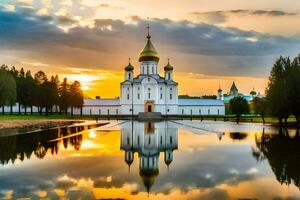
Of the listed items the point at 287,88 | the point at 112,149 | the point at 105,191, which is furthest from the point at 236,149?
the point at 287,88

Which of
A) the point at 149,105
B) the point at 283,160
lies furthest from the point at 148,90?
the point at 283,160

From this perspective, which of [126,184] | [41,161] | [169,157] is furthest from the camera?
[169,157]

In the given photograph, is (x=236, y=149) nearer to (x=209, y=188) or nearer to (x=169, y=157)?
(x=169, y=157)

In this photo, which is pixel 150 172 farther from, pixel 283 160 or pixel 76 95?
pixel 76 95

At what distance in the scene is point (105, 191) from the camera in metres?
12.4

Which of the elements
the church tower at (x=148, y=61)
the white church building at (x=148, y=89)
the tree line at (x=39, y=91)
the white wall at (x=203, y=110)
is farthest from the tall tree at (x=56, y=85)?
the white wall at (x=203, y=110)

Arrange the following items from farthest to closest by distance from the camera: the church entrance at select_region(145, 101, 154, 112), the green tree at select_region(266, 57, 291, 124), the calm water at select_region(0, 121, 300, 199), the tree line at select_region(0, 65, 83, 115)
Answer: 1. the church entrance at select_region(145, 101, 154, 112)
2. the tree line at select_region(0, 65, 83, 115)
3. the green tree at select_region(266, 57, 291, 124)
4. the calm water at select_region(0, 121, 300, 199)

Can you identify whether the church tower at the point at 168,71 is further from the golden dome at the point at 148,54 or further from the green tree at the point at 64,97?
the green tree at the point at 64,97

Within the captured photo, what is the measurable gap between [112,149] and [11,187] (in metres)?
11.8

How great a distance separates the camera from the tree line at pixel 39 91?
76781mm

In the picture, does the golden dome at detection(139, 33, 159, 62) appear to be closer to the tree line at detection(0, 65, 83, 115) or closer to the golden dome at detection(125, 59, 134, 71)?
the golden dome at detection(125, 59, 134, 71)

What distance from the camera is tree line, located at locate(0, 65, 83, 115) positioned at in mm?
76781

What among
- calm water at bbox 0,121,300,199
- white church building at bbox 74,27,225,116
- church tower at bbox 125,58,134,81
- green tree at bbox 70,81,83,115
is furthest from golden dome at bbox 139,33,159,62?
calm water at bbox 0,121,300,199

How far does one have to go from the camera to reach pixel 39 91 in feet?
305
